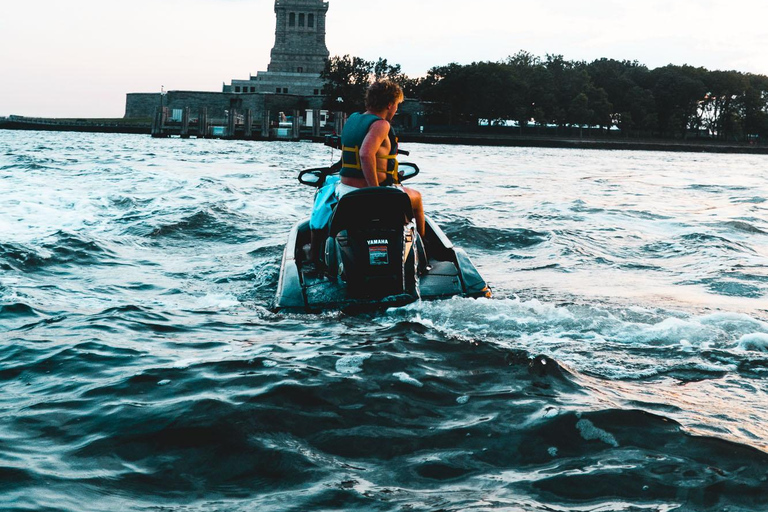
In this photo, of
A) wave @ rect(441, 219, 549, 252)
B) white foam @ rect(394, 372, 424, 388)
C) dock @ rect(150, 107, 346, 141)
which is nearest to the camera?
white foam @ rect(394, 372, 424, 388)

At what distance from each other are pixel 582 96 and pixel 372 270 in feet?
267

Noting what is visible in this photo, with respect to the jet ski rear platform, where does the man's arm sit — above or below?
above

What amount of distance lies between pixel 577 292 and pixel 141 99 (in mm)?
95050

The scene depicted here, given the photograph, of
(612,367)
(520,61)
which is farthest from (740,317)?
(520,61)

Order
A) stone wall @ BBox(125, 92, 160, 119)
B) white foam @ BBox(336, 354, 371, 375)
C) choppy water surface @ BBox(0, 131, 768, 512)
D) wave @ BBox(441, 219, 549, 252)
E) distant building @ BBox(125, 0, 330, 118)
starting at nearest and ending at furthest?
choppy water surface @ BBox(0, 131, 768, 512)
white foam @ BBox(336, 354, 371, 375)
wave @ BBox(441, 219, 549, 252)
distant building @ BBox(125, 0, 330, 118)
stone wall @ BBox(125, 92, 160, 119)

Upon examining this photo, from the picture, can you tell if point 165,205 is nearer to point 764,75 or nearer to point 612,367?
point 612,367

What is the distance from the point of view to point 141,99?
309 ft

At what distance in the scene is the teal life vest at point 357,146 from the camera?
18.4ft

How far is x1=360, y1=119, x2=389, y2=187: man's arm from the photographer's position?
5512mm

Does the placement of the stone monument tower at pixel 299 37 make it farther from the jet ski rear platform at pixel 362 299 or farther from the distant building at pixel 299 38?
the jet ski rear platform at pixel 362 299

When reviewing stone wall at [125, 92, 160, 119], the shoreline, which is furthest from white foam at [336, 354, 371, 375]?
stone wall at [125, 92, 160, 119]

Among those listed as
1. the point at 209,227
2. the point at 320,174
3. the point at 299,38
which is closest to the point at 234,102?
the point at 299,38

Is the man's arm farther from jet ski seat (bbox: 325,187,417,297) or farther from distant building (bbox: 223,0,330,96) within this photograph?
distant building (bbox: 223,0,330,96)

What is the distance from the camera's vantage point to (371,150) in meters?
5.52
